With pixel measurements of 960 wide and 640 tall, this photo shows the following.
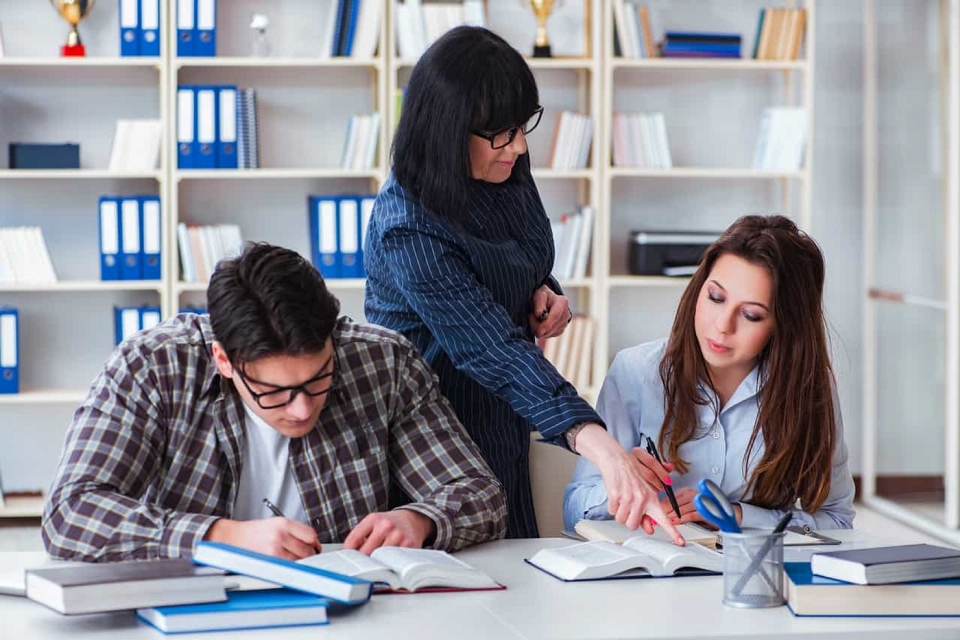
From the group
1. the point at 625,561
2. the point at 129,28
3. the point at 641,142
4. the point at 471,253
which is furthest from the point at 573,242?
the point at 625,561

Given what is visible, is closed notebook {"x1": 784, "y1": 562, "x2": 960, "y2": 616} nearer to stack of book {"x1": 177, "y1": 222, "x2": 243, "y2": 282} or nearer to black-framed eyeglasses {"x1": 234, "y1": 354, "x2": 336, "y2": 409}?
black-framed eyeglasses {"x1": 234, "y1": 354, "x2": 336, "y2": 409}

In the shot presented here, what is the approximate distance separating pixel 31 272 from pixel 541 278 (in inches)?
116

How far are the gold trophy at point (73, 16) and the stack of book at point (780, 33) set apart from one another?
2499 millimetres

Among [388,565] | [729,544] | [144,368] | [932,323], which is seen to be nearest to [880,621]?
[729,544]

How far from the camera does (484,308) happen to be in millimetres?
1932

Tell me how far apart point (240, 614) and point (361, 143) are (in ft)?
11.1

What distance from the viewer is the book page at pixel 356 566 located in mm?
1561

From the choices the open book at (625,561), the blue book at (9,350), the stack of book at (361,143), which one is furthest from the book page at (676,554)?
the blue book at (9,350)

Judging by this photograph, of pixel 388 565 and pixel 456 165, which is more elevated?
pixel 456 165

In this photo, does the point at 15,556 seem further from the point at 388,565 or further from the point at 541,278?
the point at 541,278

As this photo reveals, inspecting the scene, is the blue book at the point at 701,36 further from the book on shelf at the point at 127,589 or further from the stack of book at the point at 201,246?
the book on shelf at the point at 127,589

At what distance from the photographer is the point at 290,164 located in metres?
4.83

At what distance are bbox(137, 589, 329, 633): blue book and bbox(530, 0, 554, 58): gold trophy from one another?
138 inches

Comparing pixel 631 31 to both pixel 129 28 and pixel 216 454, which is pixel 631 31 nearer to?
pixel 129 28
